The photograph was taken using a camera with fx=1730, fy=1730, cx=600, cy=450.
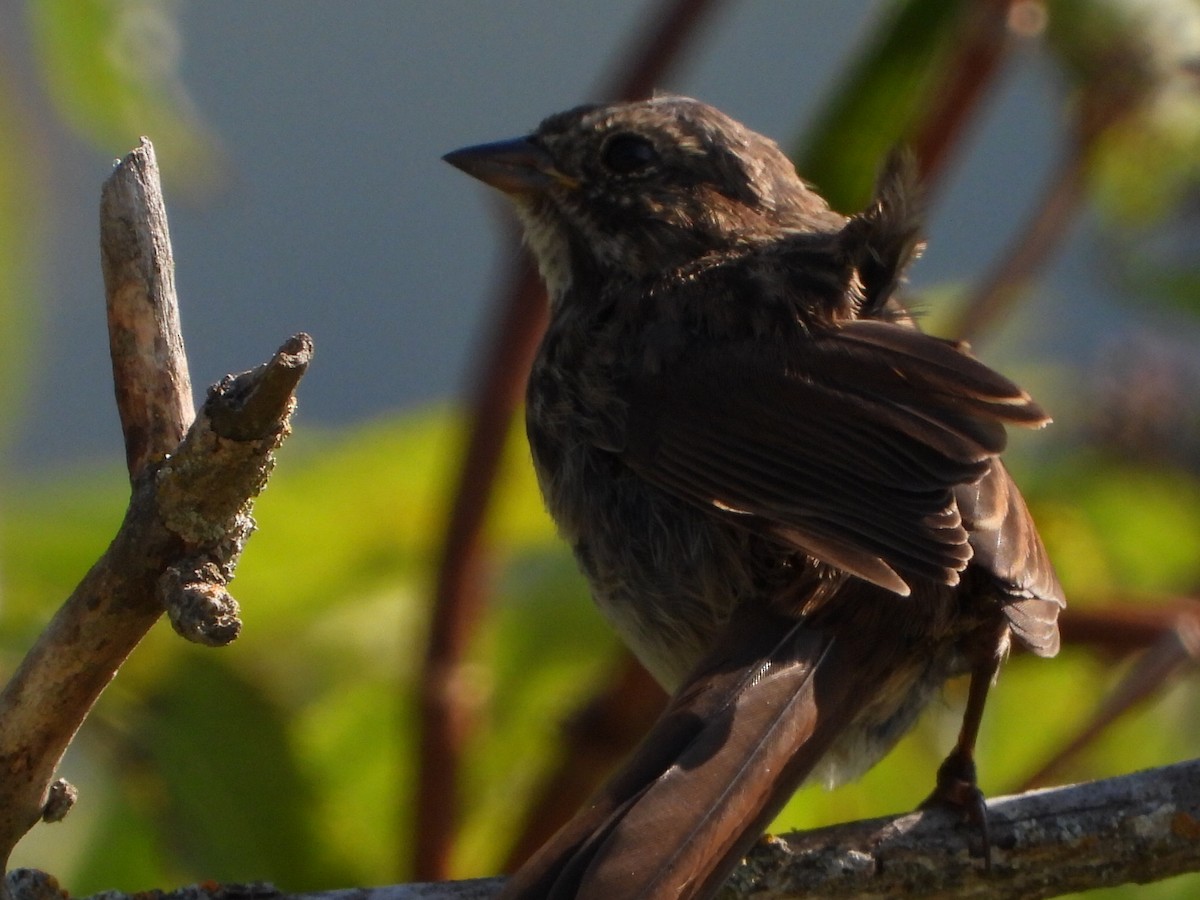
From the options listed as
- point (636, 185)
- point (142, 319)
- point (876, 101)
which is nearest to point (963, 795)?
point (876, 101)

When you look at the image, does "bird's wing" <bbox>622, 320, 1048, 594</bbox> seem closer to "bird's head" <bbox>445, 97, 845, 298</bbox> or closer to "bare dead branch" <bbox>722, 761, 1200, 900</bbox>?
"bare dead branch" <bbox>722, 761, 1200, 900</bbox>

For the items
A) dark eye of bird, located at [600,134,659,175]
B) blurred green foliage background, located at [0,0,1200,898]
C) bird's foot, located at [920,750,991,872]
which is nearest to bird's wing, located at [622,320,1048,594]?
bird's foot, located at [920,750,991,872]

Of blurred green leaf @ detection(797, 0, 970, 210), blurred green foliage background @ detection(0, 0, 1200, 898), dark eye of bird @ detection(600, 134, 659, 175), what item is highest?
blurred green leaf @ detection(797, 0, 970, 210)

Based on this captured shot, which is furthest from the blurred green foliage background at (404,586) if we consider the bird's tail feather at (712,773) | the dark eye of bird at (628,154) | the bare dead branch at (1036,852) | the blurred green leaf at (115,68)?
the bird's tail feather at (712,773)

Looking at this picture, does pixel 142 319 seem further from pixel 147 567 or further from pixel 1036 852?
pixel 1036 852

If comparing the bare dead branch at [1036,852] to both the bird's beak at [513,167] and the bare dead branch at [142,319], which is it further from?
the bird's beak at [513,167]

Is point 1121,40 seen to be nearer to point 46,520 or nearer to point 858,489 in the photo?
point 858,489
